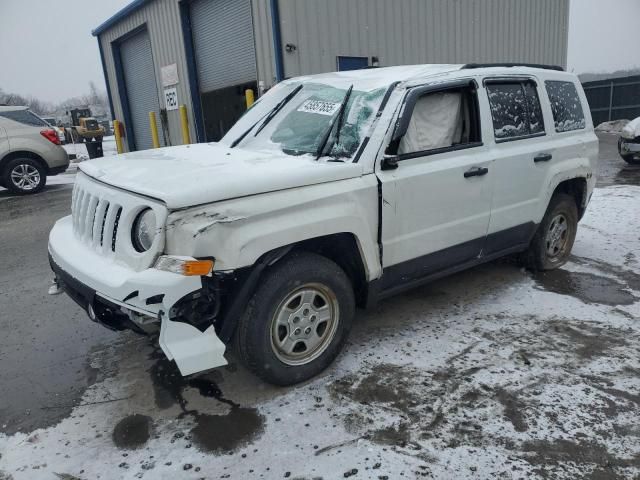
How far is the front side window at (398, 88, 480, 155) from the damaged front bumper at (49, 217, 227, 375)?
173cm

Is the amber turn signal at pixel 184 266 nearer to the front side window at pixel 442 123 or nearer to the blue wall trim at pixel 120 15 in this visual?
the front side window at pixel 442 123

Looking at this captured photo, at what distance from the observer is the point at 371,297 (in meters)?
3.23

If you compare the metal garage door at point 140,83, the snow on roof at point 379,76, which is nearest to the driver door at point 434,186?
the snow on roof at point 379,76

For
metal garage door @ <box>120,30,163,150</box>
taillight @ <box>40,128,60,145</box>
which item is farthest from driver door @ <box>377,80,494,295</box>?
metal garage door @ <box>120,30,163,150</box>

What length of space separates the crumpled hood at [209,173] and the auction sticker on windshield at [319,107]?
1.65 ft

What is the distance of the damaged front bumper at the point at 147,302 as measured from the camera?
2.38 meters

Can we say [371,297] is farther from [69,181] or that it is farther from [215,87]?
[69,181]

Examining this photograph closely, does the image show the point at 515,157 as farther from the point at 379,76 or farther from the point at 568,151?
the point at 379,76

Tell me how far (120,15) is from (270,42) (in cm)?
754

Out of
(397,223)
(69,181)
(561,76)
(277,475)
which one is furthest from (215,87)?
(277,475)

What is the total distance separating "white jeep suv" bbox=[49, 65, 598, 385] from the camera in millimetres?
2490

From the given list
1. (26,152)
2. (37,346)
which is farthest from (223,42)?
(37,346)

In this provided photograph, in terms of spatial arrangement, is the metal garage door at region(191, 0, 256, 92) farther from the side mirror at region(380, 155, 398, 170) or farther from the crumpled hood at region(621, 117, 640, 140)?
the crumpled hood at region(621, 117, 640, 140)

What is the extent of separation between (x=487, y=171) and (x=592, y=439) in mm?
1945
